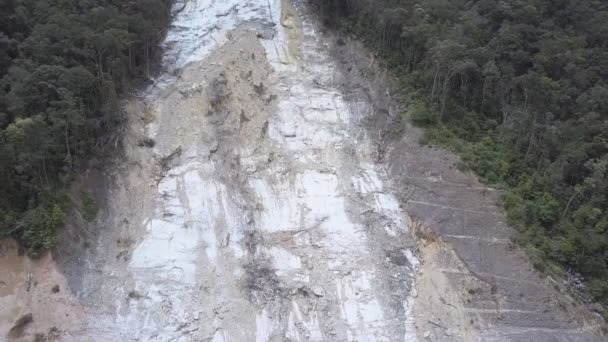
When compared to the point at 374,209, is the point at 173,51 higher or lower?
higher

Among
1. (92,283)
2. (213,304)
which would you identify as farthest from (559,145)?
(92,283)

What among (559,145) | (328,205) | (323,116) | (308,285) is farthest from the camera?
(323,116)

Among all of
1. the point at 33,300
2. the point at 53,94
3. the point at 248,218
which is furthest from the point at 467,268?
the point at 53,94

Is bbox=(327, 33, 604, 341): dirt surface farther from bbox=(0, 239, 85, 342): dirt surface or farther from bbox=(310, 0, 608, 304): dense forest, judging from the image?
bbox=(0, 239, 85, 342): dirt surface

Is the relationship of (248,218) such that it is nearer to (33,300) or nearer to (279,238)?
(279,238)

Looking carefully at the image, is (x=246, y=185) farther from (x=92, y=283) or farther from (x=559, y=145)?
(x=559, y=145)

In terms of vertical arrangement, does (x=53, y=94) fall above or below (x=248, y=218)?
above
